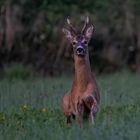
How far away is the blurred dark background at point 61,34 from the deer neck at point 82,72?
55.6 feet

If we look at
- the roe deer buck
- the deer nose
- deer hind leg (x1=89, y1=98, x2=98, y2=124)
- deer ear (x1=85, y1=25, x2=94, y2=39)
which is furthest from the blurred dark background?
deer hind leg (x1=89, y1=98, x2=98, y2=124)

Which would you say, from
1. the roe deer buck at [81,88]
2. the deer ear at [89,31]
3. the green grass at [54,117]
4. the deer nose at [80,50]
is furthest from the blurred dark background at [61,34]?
the deer nose at [80,50]

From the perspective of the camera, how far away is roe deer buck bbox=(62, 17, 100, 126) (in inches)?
456

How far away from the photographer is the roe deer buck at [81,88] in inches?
456

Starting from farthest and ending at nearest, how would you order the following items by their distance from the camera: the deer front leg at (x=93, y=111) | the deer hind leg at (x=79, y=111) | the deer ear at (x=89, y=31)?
the deer ear at (x=89, y=31), the deer hind leg at (x=79, y=111), the deer front leg at (x=93, y=111)

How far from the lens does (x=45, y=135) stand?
32.8 feet

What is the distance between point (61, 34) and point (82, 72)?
17.8 meters

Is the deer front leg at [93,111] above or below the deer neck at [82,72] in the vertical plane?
below

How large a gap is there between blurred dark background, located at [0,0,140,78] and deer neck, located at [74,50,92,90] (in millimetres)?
16933

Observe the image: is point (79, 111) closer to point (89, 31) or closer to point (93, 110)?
point (93, 110)

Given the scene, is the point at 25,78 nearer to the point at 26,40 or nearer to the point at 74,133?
the point at 26,40

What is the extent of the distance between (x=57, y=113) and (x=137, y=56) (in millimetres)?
17695

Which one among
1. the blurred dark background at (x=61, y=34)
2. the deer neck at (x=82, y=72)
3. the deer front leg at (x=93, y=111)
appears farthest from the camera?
the blurred dark background at (x=61, y=34)

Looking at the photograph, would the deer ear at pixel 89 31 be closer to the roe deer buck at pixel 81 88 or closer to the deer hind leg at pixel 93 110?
the roe deer buck at pixel 81 88
